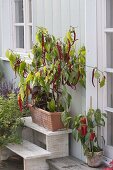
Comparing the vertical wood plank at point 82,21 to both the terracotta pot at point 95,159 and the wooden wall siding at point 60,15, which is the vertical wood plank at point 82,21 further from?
the terracotta pot at point 95,159

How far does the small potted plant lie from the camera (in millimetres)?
5203

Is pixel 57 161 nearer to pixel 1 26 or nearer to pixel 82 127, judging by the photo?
pixel 82 127

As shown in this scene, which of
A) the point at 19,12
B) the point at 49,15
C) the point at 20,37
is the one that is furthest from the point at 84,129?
the point at 19,12

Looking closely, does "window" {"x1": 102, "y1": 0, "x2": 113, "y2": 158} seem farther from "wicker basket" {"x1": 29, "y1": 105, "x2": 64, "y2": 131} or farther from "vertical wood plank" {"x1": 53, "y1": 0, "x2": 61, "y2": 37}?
"vertical wood plank" {"x1": 53, "y1": 0, "x2": 61, "y2": 37}

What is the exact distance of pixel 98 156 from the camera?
527 centimetres

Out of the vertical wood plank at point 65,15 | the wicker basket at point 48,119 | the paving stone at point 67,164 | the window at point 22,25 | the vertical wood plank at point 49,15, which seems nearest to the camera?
the paving stone at point 67,164

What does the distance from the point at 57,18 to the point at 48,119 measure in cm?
130

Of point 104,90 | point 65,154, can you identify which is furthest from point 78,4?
point 65,154

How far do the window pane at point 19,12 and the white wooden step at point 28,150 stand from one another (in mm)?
2472

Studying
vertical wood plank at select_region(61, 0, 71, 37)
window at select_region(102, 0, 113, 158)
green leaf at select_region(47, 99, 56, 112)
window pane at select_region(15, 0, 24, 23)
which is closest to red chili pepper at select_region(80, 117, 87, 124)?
window at select_region(102, 0, 113, 158)

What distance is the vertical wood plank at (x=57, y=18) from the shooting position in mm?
6023

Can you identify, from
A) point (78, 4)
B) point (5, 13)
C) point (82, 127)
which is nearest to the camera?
point (82, 127)

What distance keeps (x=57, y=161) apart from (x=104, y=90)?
1060mm

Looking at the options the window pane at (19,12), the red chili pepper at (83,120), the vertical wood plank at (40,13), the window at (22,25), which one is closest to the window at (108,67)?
the red chili pepper at (83,120)
